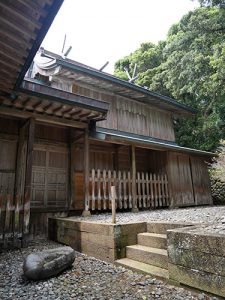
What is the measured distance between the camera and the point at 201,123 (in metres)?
17.2

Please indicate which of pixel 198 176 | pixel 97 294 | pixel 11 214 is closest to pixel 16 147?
pixel 11 214

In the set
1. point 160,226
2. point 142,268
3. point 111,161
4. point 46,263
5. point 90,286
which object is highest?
point 111,161

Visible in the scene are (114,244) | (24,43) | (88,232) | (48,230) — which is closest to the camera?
(24,43)

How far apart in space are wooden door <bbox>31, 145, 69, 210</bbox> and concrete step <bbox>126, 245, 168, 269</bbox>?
4.56 metres

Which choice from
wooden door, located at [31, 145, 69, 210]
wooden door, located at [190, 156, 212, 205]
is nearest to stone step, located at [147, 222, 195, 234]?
wooden door, located at [31, 145, 69, 210]

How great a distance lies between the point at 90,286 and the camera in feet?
12.1

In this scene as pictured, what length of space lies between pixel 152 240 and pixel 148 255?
1.24 ft

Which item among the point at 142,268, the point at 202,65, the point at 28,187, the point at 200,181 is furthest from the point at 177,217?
the point at 202,65

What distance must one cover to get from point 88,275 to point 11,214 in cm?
298

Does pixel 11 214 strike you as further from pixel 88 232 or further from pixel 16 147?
pixel 16 147

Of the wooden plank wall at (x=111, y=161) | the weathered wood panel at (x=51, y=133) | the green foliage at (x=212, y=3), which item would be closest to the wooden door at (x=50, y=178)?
the weathered wood panel at (x=51, y=133)

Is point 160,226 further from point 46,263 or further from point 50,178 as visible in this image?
point 50,178

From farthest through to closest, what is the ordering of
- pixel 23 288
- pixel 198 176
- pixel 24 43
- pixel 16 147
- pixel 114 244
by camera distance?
1. pixel 198 176
2. pixel 16 147
3. pixel 114 244
4. pixel 24 43
5. pixel 23 288

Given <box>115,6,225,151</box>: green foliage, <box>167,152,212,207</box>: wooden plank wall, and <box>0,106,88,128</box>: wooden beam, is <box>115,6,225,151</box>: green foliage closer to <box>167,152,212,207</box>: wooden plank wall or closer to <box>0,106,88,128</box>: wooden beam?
<box>167,152,212,207</box>: wooden plank wall
